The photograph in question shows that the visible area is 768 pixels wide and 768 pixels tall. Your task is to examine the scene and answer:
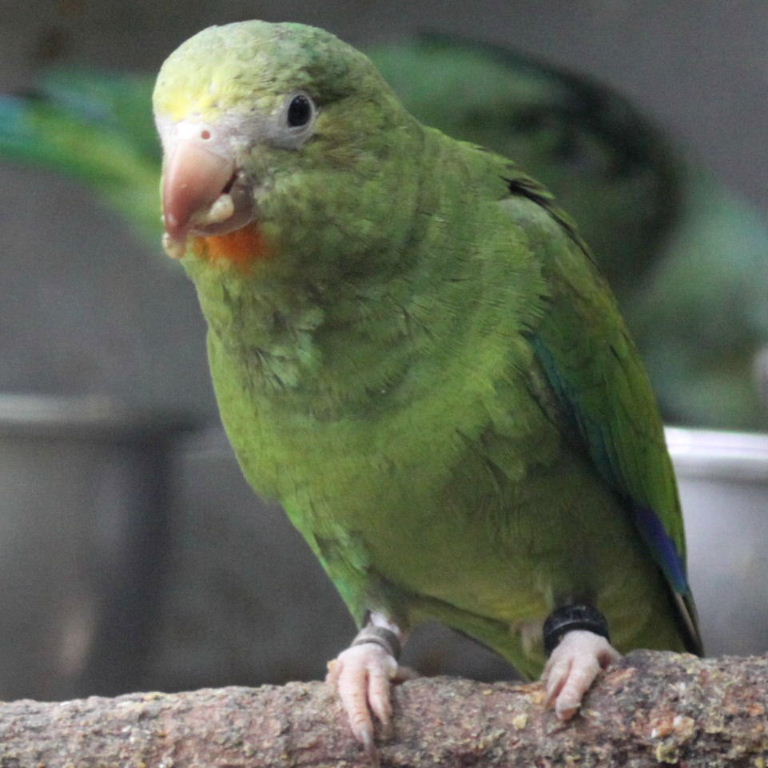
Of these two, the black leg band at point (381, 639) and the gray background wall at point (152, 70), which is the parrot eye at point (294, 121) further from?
the gray background wall at point (152, 70)

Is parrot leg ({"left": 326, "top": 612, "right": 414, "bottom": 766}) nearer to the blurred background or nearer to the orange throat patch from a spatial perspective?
the orange throat patch

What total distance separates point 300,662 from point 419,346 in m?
1.60

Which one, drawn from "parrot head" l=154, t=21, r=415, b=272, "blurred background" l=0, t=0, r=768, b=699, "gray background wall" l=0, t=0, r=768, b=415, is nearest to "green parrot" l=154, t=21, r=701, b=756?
"parrot head" l=154, t=21, r=415, b=272

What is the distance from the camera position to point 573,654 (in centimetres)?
110

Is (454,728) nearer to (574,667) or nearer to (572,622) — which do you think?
(574,667)

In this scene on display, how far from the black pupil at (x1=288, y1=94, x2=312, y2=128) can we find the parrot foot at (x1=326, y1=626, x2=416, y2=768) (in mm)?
505

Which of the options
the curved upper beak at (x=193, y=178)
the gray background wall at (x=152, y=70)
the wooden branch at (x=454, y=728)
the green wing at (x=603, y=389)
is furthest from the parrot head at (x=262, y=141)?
the gray background wall at (x=152, y=70)

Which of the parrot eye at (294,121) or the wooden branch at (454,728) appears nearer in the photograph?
the wooden branch at (454,728)

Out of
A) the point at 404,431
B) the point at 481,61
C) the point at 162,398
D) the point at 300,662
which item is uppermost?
the point at 481,61

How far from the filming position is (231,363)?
118 centimetres

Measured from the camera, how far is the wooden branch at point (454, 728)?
0.87m

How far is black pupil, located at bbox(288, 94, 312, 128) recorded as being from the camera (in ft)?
3.26

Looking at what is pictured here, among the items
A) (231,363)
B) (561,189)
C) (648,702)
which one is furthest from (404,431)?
(561,189)

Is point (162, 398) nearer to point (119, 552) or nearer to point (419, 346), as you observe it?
point (119, 552)
